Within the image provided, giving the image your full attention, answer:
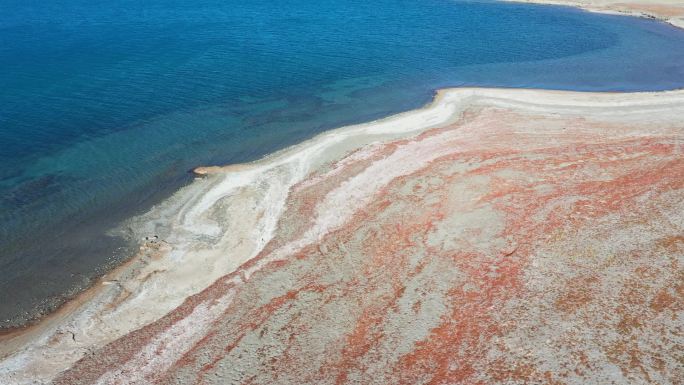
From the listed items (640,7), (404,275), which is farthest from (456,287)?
(640,7)

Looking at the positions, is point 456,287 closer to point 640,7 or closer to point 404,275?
point 404,275

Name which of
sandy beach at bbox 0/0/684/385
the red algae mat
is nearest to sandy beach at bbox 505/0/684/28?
sandy beach at bbox 0/0/684/385

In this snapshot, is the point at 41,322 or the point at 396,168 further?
the point at 396,168

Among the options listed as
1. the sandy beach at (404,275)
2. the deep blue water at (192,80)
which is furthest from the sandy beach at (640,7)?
the sandy beach at (404,275)

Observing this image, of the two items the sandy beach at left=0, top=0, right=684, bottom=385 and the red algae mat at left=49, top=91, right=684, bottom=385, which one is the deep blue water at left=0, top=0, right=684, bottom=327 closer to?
the sandy beach at left=0, top=0, right=684, bottom=385

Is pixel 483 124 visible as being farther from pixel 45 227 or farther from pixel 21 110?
pixel 21 110

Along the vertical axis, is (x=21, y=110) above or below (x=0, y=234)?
above

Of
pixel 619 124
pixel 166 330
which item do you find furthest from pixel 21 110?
pixel 619 124
